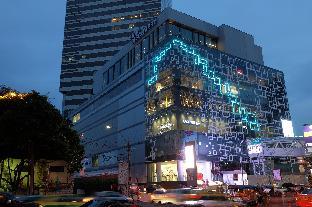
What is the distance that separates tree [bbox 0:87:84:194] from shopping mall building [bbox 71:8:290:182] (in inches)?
772

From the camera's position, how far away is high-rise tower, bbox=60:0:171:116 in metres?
138

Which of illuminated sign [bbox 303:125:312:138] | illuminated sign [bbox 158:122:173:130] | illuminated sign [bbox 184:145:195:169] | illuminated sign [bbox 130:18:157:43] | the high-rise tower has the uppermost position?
the high-rise tower

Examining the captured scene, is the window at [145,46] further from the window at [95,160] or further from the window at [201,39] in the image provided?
the window at [95,160]

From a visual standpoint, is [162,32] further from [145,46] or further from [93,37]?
[93,37]

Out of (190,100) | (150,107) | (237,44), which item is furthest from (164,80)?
(237,44)

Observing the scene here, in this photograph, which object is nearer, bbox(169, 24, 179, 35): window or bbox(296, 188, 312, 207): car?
bbox(296, 188, 312, 207): car

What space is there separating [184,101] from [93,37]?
3411 inches

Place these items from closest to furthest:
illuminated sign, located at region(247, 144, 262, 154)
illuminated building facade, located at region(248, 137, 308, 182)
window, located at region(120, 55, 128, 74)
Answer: illuminated building facade, located at region(248, 137, 308, 182)
illuminated sign, located at region(247, 144, 262, 154)
window, located at region(120, 55, 128, 74)

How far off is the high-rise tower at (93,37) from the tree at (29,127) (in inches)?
3851

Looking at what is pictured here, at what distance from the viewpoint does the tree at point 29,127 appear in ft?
118

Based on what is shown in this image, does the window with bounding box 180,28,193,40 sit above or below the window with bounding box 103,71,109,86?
above

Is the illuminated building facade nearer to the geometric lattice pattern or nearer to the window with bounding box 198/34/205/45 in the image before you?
the geometric lattice pattern

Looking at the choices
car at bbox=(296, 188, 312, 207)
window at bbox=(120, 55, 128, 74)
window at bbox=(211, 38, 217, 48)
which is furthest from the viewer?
window at bbox=(120, 55, 128, 74)

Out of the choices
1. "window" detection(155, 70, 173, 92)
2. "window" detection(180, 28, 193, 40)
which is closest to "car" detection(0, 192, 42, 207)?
"window" detection(155, 70, 173, 92)
